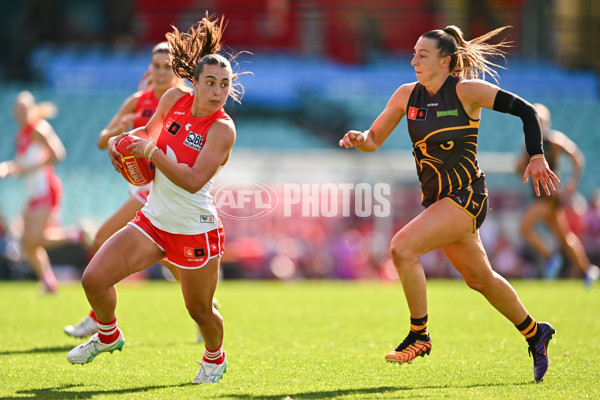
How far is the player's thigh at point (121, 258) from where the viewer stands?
5.01 m

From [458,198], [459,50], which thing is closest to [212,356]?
[458,198]

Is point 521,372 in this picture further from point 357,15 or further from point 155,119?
point 357,15

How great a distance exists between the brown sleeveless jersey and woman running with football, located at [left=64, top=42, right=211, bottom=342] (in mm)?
2133

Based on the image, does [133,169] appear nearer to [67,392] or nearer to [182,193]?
[182,193]

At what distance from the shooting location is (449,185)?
540 centimetres

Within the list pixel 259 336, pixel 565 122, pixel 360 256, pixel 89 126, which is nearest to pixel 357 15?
pixel 565 122

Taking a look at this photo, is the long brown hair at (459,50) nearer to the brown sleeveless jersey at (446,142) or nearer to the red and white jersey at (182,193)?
the brown sleeveless jersey at (446,142)

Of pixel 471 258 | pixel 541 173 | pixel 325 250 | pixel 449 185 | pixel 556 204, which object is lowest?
pixel 325 250

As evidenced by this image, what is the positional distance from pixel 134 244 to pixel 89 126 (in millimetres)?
19105

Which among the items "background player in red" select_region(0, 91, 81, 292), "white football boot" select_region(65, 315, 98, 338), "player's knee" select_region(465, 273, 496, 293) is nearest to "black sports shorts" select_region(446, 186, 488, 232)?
"player's knee" select_region(465, 273, 496, 293)

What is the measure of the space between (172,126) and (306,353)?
7.72 feet

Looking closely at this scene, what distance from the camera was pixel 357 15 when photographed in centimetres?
2839

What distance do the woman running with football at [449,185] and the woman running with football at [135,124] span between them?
2.07 metres

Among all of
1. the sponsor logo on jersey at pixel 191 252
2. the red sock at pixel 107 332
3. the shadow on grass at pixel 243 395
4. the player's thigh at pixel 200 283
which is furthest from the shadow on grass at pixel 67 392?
the sponsor logo on jersey at pixel 191 252
